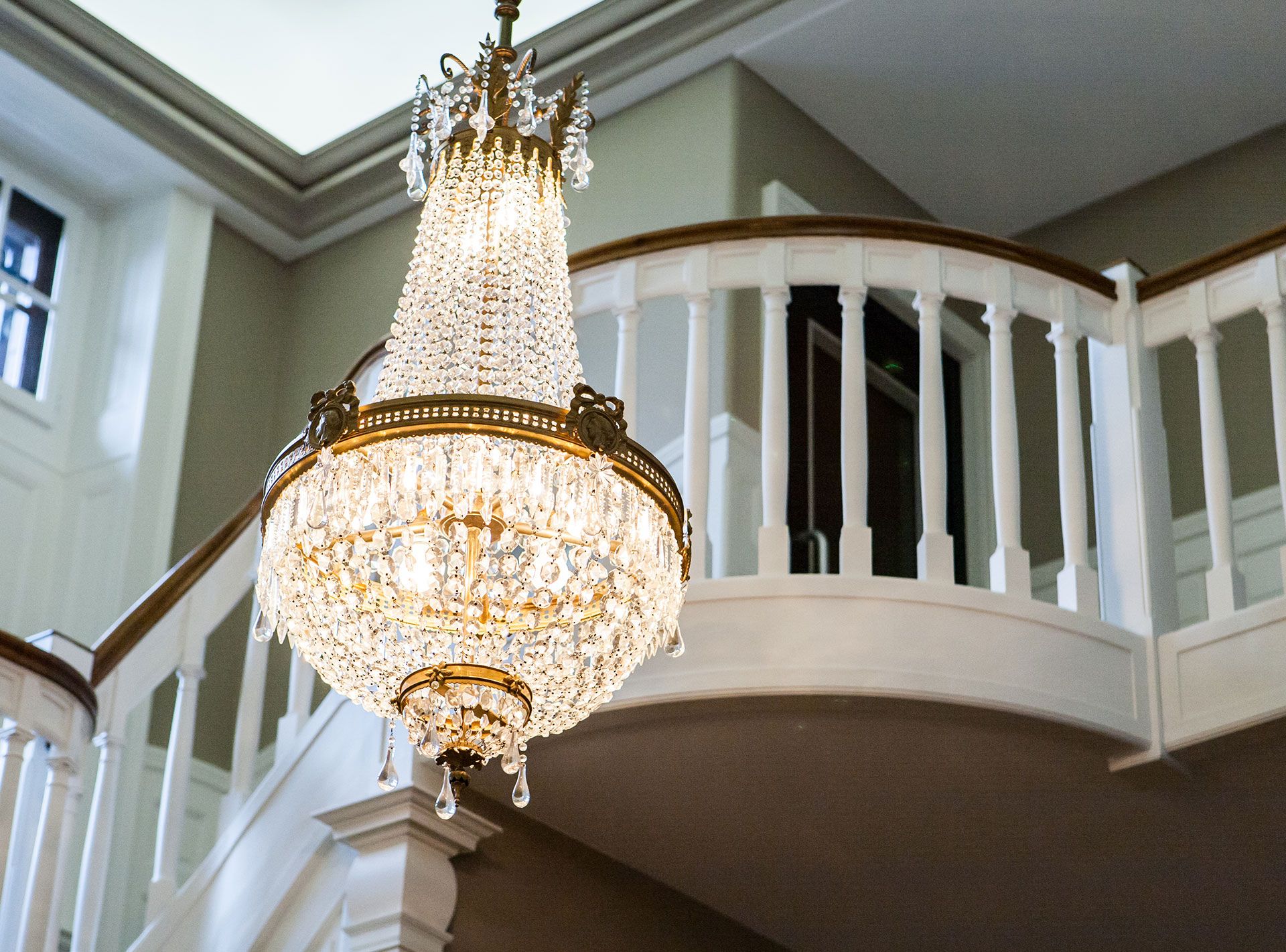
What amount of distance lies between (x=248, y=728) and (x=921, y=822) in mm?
1597

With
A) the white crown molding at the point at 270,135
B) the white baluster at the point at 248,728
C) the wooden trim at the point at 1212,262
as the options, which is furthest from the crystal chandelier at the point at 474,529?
the white crown molding at the point at 270,135

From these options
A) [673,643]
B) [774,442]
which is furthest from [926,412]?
[673,643]

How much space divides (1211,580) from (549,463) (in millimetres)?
1788

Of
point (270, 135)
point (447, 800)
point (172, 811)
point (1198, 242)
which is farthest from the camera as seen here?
point (270, 135)

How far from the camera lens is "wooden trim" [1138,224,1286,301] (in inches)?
155

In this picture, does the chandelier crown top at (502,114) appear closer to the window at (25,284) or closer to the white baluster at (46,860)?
the white baluster at (46,860)

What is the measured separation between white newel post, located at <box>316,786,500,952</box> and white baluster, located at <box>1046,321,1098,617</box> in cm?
144

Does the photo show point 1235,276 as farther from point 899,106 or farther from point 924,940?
point 899,106

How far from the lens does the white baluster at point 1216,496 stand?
376 centimetres

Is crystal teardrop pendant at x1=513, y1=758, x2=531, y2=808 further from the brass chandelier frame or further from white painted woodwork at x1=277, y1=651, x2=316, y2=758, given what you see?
white painted woodwork at x1=277, y1=651, x2=316, y2=758

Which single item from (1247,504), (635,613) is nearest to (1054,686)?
(635,613)

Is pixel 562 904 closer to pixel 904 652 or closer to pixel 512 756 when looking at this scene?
pixel 904 652

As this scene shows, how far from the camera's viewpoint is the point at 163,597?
4469 mm

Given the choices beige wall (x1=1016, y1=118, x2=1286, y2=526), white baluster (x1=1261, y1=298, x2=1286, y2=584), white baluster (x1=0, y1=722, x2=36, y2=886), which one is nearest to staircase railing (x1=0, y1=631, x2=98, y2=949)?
white baluster (x1=0, y1=722, x2=36, y2=886)
